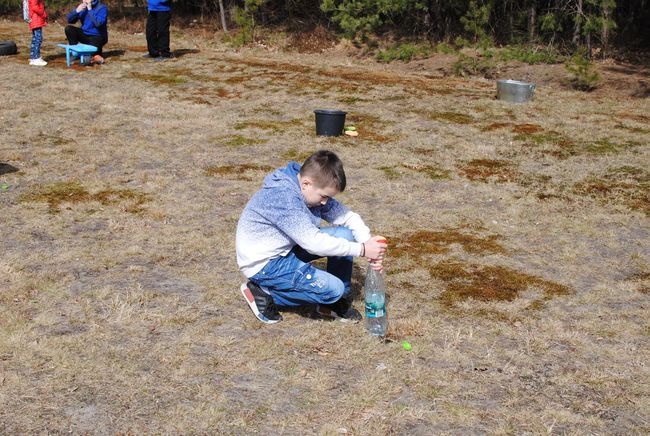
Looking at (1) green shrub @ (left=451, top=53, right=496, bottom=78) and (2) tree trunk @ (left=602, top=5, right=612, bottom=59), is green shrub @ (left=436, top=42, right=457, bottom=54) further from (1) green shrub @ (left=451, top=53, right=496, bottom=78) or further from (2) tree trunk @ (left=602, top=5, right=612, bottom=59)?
(2) tree trunk @ (left=602, top=5, right=612, bottom=59)

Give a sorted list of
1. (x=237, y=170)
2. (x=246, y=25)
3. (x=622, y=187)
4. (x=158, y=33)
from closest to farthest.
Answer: (x=622, y=187), (x=237, y=170), (x=158, y=33), (x=246, y=25)

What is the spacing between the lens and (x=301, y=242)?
15.1 ft

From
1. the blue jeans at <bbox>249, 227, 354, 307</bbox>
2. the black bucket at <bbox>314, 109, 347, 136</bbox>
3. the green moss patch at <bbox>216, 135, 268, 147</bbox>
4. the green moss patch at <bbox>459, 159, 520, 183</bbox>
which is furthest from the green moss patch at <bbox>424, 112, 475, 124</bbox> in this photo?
the blue jeans at <bbox>249, 227, 354, 307</bbox>

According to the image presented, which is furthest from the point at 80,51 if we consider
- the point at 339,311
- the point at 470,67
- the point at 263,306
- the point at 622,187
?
the point at 339,311

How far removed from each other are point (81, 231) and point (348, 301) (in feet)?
9.19

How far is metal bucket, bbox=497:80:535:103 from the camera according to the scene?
12.7m

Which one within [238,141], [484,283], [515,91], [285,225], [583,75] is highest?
[583,75]

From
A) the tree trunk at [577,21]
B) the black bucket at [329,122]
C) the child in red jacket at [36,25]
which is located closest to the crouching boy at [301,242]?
the black bucket at [329,122]

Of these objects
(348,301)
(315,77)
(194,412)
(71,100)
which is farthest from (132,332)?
(315,77)

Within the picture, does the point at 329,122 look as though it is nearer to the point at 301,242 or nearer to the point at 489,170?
the point at 489,170

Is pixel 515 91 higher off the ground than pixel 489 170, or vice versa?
pixel 515 91

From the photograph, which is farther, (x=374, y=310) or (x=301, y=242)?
(x=374, y=310)

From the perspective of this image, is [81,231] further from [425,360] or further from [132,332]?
[425,360]

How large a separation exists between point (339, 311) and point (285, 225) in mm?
812
